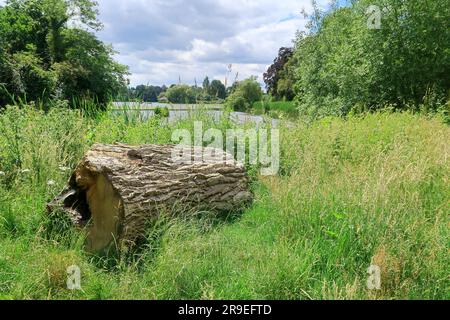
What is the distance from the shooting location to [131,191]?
3277 millimetres

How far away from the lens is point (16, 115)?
5.23m

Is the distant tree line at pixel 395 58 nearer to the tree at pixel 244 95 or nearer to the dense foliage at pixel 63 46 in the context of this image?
the tree at pixel 244 95

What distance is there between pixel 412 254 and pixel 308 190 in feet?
3.51

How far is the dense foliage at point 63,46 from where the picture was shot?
76.6ft

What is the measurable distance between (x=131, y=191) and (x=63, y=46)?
28.6m

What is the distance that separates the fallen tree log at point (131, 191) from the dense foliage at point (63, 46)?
62.4 feet

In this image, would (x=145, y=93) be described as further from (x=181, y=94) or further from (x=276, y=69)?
(x=276, y=69)

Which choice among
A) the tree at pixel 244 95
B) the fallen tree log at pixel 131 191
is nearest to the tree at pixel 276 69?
the tree at pixel 244 95

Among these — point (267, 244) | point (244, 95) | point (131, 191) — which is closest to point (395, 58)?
point (244, 95)

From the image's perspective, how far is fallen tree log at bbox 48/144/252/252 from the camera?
3.25m

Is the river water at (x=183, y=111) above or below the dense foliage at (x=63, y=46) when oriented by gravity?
below

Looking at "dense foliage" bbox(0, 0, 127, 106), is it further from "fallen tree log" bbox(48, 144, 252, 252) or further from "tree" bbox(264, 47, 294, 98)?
"fallen tree log" bbox(48, 144, 252, 252)
